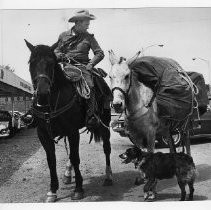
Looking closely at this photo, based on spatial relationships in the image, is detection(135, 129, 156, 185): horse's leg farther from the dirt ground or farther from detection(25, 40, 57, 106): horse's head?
detection(25, 40, 57, 106): horse's head

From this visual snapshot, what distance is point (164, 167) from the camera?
7.00 m

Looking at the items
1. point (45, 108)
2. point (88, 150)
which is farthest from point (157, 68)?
point (88, 150)

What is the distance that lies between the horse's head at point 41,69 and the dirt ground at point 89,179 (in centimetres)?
198

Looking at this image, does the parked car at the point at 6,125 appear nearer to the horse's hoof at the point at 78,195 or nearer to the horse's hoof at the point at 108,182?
the horse's hoof at the point at 108,182

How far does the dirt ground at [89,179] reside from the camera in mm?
7457

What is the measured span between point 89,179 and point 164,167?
2.32m

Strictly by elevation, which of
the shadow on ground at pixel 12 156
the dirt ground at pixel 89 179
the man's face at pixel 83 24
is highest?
the man's face at pixel 83 24

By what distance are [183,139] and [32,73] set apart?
13.3ft

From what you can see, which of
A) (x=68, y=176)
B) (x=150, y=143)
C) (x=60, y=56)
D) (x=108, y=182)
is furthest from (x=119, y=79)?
(x=68, y=176)

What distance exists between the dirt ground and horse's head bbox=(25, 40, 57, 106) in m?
1.98

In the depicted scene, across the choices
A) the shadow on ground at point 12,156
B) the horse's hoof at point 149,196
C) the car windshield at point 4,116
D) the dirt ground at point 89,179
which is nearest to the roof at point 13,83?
the car windshield at point 4,116

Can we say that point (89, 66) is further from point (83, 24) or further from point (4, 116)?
point (4, 116)

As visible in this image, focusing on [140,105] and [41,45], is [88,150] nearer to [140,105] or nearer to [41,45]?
[140,105]
